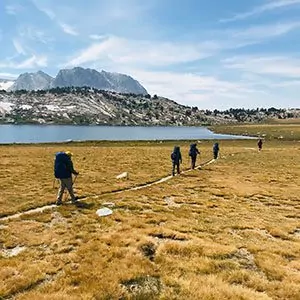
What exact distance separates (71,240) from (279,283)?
7.90 meters

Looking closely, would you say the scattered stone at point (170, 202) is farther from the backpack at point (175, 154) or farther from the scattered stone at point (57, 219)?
the backpack at point (175, 154)

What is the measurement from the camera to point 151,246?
1384 cm

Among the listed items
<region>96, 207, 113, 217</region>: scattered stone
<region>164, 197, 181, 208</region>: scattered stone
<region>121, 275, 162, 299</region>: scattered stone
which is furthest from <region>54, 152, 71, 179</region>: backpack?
<region>121, 275, 162, 299</region>: scattered stone

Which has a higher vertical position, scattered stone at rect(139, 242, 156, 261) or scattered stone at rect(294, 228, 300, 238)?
scattered stone at rect(139, 242, 156, 261)

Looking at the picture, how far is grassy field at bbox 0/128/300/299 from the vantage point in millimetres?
10242

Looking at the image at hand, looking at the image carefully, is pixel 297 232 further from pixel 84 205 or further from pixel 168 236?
pixel 84 205

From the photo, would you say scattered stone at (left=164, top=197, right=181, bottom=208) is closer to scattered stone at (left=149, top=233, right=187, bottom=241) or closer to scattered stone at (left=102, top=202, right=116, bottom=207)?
scattered stone at (left=102, top=202, right=116, bottom=207)

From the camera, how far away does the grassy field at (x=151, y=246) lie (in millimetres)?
10242

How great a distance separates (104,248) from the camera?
522 inches

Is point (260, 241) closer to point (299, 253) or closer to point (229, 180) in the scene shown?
point (299, 253)

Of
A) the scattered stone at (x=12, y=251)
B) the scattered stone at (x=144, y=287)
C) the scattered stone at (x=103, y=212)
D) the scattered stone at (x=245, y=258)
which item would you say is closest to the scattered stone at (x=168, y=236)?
the scattered stone at (x=245, y=258)

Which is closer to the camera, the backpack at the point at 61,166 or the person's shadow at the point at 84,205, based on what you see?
the person's shadow at the point at 84,205

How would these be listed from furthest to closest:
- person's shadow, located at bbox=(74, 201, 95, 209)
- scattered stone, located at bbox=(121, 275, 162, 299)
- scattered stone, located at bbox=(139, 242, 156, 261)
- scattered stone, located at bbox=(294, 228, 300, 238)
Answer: person's shadow, located at bbox=(74, 201, 95, 209), scattered stone, located at bbox=(294, 228, 300, 238), scattered stone, located at bbox=(139, 242, 156, 261), scattered stone, located at bbox=(121, 275, 162, 299)

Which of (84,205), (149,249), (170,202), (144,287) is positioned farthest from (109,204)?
(144,287)
